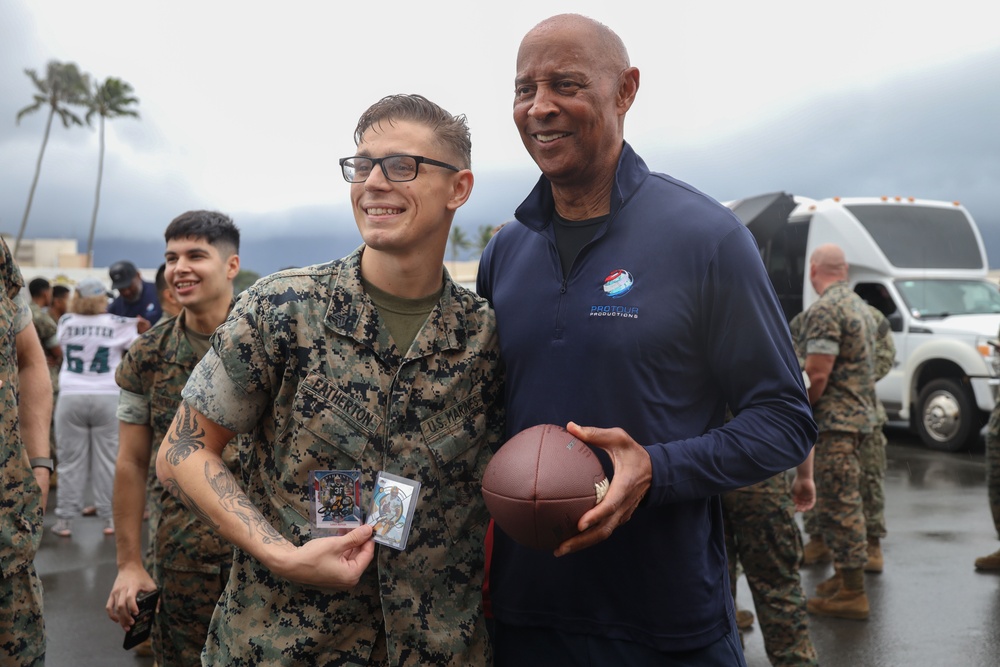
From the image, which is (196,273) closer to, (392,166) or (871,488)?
(392,166)

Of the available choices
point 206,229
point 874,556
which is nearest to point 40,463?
point 206,229

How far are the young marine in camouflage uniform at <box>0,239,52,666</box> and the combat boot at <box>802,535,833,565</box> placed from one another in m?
6.43

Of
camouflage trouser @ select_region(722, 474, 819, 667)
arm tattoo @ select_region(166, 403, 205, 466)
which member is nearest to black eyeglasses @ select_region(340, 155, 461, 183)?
arm tattoo @ select_region(166, 403, 205, 466)

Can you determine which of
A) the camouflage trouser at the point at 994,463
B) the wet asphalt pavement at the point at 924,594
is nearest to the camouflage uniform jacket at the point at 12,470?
the wet asphalt pavement at the point at 924,594

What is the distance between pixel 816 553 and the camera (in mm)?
8195

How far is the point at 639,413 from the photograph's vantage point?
104 inches

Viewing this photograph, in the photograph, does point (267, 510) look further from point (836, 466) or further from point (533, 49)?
point (836, 466)

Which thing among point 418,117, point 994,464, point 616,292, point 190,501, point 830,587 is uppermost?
point 418,117

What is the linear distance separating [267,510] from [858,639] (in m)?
5.06

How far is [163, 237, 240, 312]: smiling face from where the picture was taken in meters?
4.27

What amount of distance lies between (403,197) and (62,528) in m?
8.15

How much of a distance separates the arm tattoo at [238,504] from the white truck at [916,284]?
12526mm

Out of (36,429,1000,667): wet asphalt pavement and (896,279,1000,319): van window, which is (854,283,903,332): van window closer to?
(896,279,1000,319): van window

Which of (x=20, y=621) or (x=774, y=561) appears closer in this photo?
(x=20, y=621)
